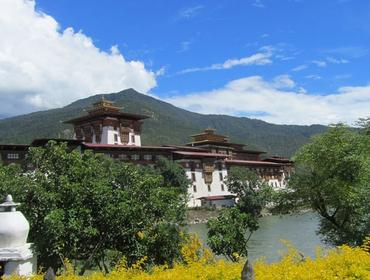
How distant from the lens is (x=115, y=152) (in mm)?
65625

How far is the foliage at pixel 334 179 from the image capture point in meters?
20.4

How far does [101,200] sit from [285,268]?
25.7 feet

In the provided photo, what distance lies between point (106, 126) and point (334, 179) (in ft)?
183

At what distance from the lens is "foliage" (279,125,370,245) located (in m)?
20.4

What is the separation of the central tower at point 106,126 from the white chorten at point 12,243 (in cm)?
6380

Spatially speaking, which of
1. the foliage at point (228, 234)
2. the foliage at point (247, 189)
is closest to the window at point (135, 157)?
the foliage at point (247, 189)

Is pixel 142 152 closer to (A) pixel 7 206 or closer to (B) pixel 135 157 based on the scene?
(B) pixel 135 157

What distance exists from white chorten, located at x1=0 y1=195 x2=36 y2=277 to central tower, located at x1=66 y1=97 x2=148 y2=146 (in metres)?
63.8

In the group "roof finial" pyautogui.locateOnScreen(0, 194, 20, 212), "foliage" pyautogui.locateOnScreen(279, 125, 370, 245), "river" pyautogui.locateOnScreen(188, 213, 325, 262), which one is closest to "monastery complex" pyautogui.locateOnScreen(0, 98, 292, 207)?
"river" pyautogui.locateOnScreen(188, 213, 325, 262)

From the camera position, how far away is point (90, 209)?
559 inches

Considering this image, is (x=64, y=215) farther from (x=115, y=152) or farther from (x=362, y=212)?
(x=115, y=152)

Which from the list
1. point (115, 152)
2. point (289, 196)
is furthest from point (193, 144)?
point (289, 196)

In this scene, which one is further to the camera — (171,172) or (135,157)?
(135,157)

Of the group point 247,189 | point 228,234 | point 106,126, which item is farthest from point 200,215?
point 228,234
